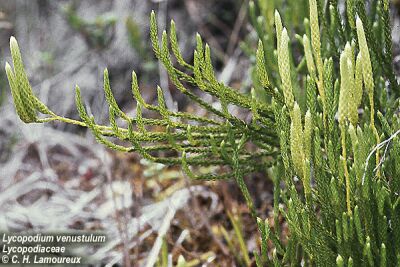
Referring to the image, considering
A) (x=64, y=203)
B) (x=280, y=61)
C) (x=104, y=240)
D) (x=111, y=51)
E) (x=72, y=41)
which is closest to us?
(x=280, y=61)

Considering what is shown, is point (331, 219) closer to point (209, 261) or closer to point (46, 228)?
point (209, 261)

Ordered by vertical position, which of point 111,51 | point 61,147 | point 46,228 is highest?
point 111,51

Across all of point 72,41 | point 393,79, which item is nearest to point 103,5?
point 72,41

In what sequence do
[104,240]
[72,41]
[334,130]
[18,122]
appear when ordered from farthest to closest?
[72,41], [18,122], [104,240], [334,130]

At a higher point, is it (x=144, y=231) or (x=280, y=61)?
(x=280, y=61)

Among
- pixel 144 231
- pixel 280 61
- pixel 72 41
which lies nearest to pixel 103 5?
pixel 72 41

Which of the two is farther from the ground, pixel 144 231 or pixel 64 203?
pixel 64 203

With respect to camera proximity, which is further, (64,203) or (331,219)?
(64,203)

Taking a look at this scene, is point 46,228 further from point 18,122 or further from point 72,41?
point 72,41

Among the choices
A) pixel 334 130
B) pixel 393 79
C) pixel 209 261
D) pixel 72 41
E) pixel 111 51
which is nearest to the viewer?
pixel 334 130
